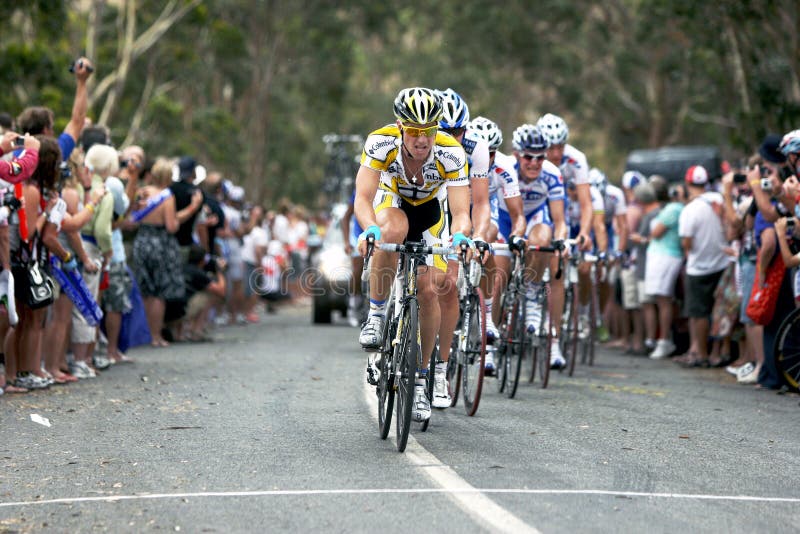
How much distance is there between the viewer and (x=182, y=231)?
17.5m

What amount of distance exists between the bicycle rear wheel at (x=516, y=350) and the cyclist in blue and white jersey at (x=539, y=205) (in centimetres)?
43

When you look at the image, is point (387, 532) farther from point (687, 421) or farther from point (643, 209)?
point (643, 209)

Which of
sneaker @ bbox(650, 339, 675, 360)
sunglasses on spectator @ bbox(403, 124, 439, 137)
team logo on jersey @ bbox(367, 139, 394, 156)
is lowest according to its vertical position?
sneaker @ bbox(650, 339, 675, 360)

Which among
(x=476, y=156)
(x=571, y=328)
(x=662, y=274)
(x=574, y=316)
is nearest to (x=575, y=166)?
(x=574, y=316)

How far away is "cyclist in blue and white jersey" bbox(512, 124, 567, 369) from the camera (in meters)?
12.6

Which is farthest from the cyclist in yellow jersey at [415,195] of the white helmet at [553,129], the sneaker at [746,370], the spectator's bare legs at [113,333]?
the spectator's bare legs at [113,333]

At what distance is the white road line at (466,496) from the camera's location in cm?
604

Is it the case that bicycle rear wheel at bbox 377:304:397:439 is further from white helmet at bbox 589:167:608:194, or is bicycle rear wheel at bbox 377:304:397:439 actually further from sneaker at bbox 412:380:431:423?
white helmet at bbox 589:167:608:194

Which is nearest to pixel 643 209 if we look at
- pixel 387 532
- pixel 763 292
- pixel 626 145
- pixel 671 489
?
pixel 763 292

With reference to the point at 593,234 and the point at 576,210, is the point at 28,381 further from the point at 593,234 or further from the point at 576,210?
the point at 593,234

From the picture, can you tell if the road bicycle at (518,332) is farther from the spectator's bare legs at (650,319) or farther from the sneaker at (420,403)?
the spectator's bare legs at (650,319)

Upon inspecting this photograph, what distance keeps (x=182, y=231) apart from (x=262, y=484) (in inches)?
424

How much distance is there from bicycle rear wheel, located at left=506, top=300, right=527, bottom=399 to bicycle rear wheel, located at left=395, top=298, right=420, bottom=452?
3110mm

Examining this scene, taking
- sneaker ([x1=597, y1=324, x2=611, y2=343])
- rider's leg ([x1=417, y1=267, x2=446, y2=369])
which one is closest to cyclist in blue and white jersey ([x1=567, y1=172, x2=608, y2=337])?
sneaker ([x1=597, y1=324, x2=611, y2=343])
